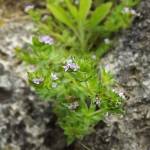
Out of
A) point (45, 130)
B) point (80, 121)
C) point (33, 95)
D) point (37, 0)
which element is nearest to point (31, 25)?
point (37, 0)

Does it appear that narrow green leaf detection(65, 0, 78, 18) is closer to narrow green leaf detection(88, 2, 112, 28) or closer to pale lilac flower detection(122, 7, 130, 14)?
narrow green leaf detection(88, 2, 112, 28)

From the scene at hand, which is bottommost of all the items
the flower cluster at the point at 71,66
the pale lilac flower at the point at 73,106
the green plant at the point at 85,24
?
the pale lilac flower at the point at 73,106

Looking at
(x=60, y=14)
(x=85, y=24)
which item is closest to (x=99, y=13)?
(x=85, y=24)

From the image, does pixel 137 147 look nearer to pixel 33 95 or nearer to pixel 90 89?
pixel 90 89

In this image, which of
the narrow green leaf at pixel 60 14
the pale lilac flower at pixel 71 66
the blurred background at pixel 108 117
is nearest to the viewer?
the pale lilac flower at pixel 71 66

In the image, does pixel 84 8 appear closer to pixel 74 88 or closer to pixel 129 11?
pixel 129 11

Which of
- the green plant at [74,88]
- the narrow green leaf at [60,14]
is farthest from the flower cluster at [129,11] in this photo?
the green plant at [74,88]

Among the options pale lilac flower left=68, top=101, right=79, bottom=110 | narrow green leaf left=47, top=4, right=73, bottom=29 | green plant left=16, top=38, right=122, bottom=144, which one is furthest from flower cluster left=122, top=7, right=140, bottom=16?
pale lilac flower left=68, top=101, right=79, bottom=110

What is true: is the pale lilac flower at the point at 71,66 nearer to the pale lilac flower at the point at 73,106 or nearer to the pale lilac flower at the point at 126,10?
the pale lilac flower at the point at 73,106
